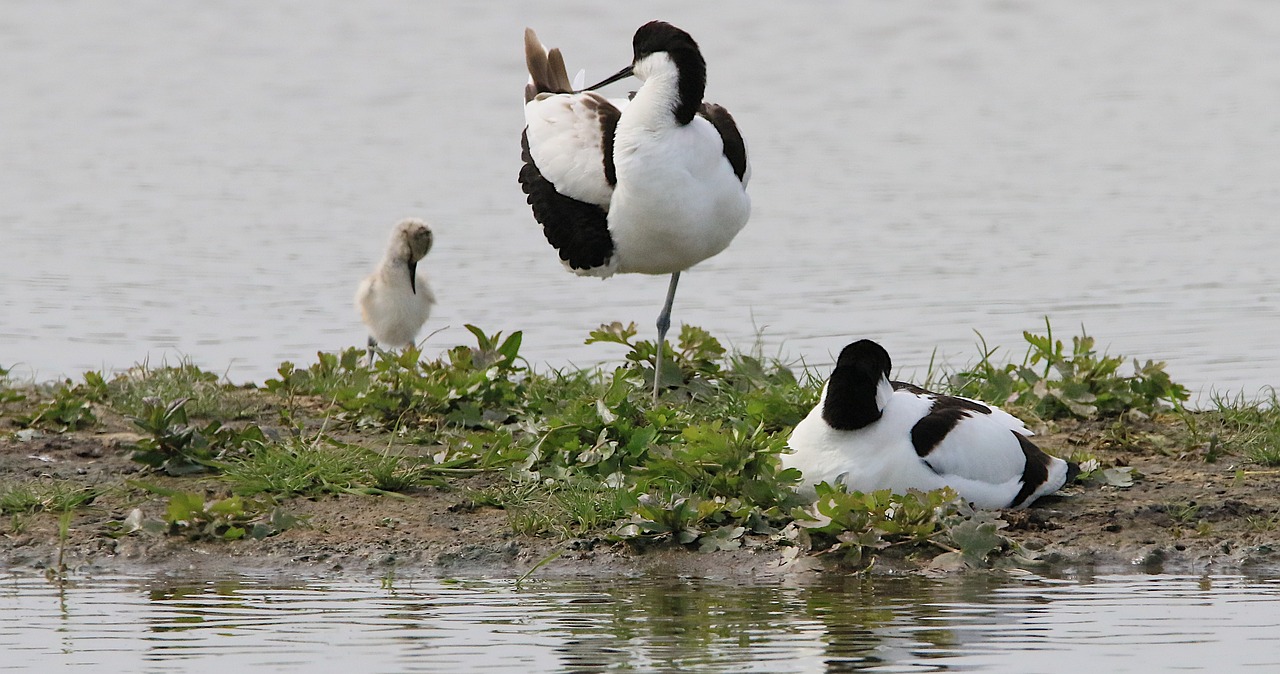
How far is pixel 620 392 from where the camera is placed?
7711 millimetres

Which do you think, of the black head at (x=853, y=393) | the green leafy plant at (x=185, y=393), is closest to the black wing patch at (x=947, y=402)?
the black head at (x=853, y=393)

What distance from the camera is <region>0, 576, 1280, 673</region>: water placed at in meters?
5.26

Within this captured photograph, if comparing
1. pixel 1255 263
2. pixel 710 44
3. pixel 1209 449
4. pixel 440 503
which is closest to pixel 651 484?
pixel 440 503

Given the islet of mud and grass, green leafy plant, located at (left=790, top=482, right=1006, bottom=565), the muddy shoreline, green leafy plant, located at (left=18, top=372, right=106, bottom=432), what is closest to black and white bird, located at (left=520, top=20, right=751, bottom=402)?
the islet of mud and grass

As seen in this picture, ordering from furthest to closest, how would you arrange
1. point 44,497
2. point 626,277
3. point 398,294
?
point 626,277 → point 398,294 → point 44,497

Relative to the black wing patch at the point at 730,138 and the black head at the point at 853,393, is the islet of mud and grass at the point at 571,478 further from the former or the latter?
the black wing patch at the point at 730,138

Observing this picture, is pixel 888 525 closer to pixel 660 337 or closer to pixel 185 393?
pixel 660 337

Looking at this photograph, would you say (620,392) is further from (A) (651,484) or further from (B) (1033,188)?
(B) (1033,188)

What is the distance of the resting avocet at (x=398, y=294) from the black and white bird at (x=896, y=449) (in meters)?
3.91

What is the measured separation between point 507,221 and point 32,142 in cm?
545

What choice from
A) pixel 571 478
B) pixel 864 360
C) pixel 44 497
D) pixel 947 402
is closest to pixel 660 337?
pixel 571 478

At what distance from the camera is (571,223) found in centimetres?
886

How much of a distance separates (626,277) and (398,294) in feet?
10.3

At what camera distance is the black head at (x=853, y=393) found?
6793 mm
